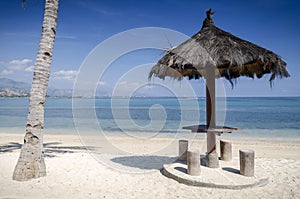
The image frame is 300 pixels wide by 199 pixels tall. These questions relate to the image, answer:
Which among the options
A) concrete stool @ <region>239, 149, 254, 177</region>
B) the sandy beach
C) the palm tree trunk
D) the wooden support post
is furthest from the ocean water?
the palm tree trunk

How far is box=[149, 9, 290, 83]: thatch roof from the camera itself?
496cm

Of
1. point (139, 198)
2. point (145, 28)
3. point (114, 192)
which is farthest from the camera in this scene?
point (145, 28)

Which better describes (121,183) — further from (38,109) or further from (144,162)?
(38,109)

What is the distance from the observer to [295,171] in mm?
5840

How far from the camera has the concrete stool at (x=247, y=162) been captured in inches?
193

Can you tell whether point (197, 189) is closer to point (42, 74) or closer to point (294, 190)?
point (294, 190)

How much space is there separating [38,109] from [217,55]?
3976mm

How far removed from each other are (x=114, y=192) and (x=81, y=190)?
25.0 inches

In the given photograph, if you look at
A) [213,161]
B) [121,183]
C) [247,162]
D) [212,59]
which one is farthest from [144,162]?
[212,59]

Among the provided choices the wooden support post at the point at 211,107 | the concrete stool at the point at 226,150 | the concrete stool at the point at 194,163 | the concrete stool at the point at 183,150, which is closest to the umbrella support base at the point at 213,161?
the wooden support post at the point at 211,107

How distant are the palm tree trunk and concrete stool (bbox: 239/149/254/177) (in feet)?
14.1

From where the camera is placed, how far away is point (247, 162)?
16.1 ft

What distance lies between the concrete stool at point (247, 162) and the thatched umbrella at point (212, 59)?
663mm

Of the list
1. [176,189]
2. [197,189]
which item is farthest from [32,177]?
[197,189]
